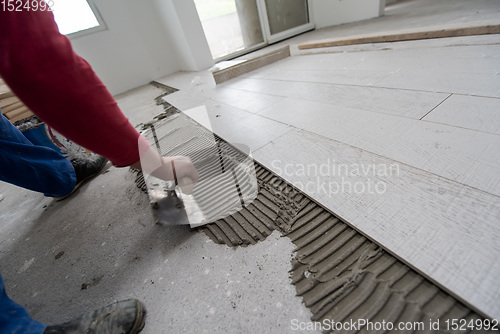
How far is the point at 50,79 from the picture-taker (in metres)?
0.49

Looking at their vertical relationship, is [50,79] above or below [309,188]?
above

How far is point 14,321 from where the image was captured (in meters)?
0.63

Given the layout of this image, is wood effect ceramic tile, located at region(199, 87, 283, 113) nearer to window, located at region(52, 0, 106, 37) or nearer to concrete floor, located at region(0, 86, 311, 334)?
concrete floor, located at region(0, 86, 311, 334)

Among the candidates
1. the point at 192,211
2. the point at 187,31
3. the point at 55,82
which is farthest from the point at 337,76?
the point at 187,31

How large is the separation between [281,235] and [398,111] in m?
1.01

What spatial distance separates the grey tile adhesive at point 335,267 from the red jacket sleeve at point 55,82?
53cm

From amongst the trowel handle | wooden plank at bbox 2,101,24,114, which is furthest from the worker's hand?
wooden plank at bbox 2,101,24,114

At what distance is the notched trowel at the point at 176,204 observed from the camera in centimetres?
96

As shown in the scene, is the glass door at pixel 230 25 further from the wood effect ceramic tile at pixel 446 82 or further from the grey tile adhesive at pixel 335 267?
the grey tile adhesive at pixel 335 267

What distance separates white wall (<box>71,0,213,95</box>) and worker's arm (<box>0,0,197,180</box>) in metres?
4.51

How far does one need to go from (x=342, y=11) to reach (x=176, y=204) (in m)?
5.38

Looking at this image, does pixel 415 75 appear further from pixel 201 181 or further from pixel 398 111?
pixel 201 181

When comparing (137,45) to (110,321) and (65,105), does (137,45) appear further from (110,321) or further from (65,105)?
(110,321)

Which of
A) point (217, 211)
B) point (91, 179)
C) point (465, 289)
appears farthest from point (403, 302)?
point (91, 179)
